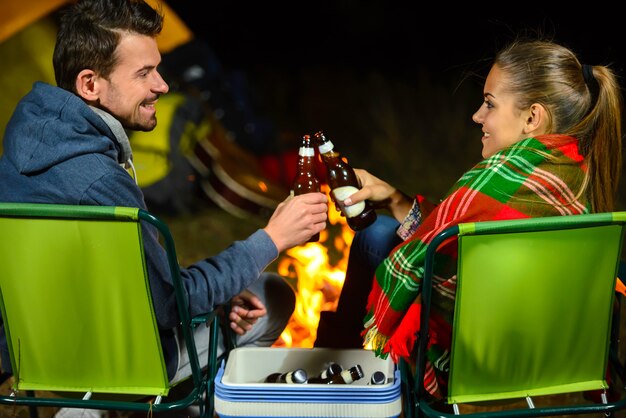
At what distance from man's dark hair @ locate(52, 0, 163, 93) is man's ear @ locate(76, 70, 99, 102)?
0.04ft

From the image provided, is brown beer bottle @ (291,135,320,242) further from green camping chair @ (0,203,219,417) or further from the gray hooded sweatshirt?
green camping chair @ (0,203,219,417)

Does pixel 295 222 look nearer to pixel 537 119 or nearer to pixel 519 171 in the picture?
pixel 519 171

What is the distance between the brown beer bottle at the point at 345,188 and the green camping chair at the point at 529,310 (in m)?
0.67

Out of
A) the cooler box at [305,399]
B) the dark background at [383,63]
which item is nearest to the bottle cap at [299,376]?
the cooler box at [305,399]

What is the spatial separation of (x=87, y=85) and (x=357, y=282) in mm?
949

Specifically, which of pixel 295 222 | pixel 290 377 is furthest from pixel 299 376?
pixel 295 222

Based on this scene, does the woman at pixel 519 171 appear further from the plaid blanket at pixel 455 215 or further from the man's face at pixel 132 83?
the man's face at pixel 132 83

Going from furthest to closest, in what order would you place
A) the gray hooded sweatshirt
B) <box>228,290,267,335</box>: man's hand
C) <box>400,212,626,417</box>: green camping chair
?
<box>228,290,267,335</box>: man's hand → the gray hooded sweatshirt → <box>400,212,626,417</box>: green camping chair

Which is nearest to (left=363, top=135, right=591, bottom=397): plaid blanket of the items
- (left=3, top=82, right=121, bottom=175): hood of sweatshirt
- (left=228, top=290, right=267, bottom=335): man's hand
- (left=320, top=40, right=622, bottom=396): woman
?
(left=320, top=40, right=622, bottom=396): woman

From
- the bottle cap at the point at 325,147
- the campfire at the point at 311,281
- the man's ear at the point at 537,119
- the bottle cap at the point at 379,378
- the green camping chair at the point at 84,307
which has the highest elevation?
the man's ear at the point at 537,119

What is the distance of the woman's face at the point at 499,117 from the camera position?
81.4 inches

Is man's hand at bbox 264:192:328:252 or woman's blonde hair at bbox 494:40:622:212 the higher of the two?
woman's blonde hair at bbox 494:40:622:212

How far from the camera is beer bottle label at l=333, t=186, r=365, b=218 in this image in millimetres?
2346

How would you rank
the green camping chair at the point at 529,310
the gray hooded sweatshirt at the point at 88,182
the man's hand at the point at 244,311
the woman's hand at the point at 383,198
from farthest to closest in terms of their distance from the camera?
the woman's hand at the point at 383,198, the man's hand at the point at 244,311, the gray hooded sweatshirt at the point at 88,182, the green camping chair at the point at 529,310
